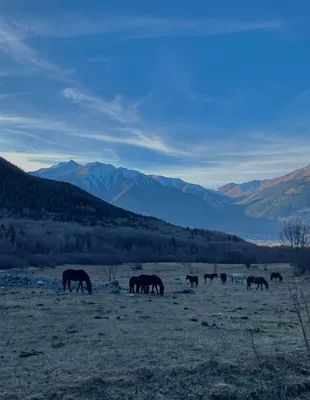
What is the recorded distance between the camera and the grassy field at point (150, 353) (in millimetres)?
9930

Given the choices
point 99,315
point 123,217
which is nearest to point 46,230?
point 123,217

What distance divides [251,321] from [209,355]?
Result: 25.8 ft

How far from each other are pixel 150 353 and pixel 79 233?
114910mm

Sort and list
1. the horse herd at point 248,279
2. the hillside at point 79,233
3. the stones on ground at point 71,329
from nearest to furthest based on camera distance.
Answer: the stones on ground at point 71,329 < the horse herd at point 248,279 < the hillside at point 79,233

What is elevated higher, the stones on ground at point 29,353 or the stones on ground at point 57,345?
the stones on ground at point 57,345

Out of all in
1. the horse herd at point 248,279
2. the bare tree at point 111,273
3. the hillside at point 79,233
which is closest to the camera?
the horse herd at point 248,279

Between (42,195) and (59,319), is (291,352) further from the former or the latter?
(42,195)

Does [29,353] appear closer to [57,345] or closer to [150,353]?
[57,345]

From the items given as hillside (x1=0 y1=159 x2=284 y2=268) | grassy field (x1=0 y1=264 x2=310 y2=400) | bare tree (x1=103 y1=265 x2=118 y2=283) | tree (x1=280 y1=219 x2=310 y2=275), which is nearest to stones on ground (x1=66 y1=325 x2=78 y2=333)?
grassy field (x1=0 y1=264 x2=310 y2=400)

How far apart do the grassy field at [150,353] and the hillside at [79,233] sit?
5473 centimetres

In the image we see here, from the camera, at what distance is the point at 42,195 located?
504 feet

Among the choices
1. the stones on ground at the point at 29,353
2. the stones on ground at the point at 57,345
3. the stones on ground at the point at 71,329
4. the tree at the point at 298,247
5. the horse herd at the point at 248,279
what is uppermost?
the tree at the point at 298,247

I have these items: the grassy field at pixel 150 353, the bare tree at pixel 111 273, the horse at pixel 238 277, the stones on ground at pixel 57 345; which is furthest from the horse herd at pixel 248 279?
the stones on ground at pixel 57 345

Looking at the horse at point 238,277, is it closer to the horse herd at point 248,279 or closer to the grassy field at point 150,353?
the horse herd at point 248,279
